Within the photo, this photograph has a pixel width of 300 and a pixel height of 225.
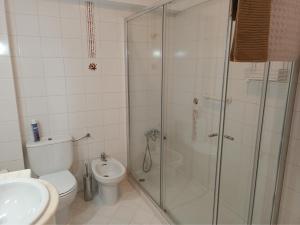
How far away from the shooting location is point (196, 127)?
2.27 meters

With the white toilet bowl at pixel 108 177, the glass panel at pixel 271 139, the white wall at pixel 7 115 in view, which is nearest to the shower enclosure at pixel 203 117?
the glass panel at pixel 271 139

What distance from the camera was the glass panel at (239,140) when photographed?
69.3 inches

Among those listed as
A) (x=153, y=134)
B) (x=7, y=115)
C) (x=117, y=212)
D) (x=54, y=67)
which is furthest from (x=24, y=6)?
(x=117, y=212)

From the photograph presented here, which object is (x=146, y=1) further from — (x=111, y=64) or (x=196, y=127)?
(x=196, y=127)

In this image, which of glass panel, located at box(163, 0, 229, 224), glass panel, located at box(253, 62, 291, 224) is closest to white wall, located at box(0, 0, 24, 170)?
glass panel, located at box(163, 0, 229, 224)

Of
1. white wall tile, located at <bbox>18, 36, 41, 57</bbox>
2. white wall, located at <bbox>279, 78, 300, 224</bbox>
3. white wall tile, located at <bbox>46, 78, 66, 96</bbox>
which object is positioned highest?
white wall tile, located at <bbox>18, 36, 41, 57</bbox>

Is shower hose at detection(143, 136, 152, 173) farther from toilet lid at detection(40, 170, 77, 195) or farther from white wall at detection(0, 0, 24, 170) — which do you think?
white wall at detection(0, 0, 24, 170)

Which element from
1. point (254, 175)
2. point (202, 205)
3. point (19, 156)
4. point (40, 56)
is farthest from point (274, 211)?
point (40, 56)

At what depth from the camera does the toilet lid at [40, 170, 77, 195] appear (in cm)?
199

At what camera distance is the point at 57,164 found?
229cm

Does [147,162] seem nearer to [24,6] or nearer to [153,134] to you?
[153,134]

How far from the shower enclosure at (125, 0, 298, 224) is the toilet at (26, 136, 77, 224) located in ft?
2.66

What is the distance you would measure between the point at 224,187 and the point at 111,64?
1723 millimetres

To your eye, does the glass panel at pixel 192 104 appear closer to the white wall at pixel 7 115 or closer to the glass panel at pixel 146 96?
the glass panel at pixel 146 96
